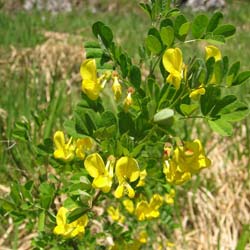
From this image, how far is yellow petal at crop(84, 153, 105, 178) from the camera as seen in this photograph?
0.66m

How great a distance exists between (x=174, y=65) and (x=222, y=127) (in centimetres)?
11

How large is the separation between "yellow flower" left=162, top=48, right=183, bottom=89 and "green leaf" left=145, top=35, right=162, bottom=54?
31 millimetres

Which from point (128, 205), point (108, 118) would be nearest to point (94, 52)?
point (108, 118)

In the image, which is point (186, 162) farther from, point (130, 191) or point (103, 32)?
point (103, 32)

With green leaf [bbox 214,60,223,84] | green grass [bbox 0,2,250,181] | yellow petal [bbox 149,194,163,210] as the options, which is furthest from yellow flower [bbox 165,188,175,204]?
green grass [bbox 0,2,250,181]

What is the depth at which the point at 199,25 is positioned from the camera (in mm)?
705

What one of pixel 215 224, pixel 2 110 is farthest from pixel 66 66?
pixel 215 224

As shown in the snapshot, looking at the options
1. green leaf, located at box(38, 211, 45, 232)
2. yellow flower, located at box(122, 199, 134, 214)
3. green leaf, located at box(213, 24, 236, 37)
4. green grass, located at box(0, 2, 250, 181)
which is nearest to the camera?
green leaf, located at box(213, 24, 236, 37)

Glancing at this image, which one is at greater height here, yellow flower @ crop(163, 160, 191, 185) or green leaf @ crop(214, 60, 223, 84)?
green leaf @ crop(214, 60, 223, 84)

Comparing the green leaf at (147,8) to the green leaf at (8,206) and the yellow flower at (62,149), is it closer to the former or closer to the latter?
the yellow flower at (62,149)

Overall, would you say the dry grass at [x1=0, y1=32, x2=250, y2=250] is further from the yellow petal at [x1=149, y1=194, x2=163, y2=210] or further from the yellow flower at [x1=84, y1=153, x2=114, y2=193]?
the yellow flower at [x1=84, y1=153, x2=114, y2=193]

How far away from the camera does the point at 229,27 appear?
711 mm

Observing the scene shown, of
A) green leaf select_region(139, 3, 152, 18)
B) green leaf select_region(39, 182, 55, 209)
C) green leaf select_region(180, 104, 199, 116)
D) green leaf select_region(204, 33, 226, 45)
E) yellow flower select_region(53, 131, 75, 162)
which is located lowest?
green leaf select_region(39, 182, 55, 209)

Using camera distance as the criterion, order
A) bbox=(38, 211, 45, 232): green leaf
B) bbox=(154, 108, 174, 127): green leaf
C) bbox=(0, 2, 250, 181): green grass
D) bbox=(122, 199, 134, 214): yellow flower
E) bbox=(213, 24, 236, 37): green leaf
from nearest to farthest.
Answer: bbox=(154, 108, 174, 127): green leaf, bbox=(213, 24, 236, 37): green leaf, bbox=(38, 211, 45, 232): green leaf, bbox=(122, 199, 134, 214): yellow flower, bbox=(0, 2, 250, 181): green grass
